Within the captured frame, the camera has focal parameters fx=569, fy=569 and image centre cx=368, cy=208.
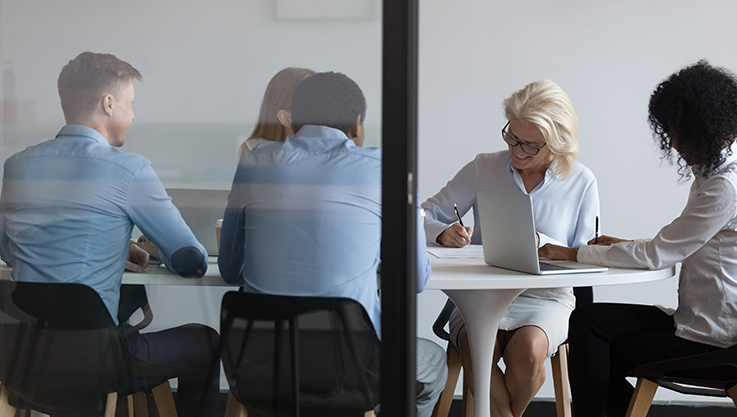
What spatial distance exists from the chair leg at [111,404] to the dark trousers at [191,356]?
0.09 meters

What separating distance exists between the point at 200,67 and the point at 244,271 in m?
0.37

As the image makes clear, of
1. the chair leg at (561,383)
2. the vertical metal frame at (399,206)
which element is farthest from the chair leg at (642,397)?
the vertical metal frame at (399,206)

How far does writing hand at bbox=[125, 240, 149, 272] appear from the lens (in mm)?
1013

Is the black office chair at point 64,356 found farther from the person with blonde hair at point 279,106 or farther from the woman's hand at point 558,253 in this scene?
the woman's hand at point 558,253

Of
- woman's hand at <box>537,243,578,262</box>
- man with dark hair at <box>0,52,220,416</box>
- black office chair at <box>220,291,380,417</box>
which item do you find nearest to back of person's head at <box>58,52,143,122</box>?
man with dark hair at <box>0,52,220,416</box>

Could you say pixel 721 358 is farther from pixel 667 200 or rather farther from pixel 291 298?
pixel 667 200

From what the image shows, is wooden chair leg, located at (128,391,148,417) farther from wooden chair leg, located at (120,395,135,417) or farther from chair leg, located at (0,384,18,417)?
chair leg, located at (0,384,18,417)

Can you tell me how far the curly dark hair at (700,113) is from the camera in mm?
1753

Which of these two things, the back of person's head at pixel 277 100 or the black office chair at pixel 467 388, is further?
the black office chair at pixel 467 388

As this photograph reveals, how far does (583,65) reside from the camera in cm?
331

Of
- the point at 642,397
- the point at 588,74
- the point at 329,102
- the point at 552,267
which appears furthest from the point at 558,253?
the point at 588,74

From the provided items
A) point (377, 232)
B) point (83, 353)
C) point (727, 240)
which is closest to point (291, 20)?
point (377, 232)

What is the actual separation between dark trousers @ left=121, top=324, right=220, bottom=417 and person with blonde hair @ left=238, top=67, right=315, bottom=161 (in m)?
0.35

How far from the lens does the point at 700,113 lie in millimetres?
1809
